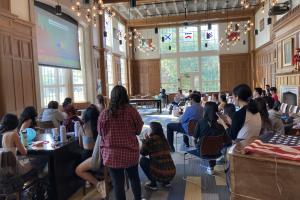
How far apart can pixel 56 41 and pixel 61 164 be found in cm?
642

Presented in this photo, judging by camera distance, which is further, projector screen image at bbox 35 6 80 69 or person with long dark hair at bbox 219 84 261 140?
projector screen image at bbox 35 6 80 69

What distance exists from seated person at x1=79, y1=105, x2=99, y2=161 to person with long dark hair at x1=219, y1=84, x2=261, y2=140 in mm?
1668

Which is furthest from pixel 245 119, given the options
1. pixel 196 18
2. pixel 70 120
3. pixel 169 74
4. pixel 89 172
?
pixel 169 74

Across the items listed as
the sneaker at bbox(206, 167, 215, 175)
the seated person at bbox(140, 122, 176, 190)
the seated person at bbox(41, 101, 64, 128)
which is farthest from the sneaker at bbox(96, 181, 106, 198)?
the seated person at bbox(41, 101, 64, 128)

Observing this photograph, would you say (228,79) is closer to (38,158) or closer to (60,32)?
(60,32)

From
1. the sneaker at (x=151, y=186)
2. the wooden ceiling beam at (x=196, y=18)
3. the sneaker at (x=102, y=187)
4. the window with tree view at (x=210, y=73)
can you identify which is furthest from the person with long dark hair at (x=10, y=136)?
the window with tree view at (x=210, y=73)

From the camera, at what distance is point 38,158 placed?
346cm

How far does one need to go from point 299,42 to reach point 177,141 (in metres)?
4.61

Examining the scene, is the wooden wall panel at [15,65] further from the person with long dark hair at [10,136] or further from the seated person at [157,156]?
the seated person at [157,156]

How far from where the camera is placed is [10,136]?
3.09 meters

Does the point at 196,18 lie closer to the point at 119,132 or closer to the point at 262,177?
the point at 119,132

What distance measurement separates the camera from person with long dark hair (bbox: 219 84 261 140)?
305cm

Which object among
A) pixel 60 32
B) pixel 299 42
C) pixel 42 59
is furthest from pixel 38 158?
pixel 299 42

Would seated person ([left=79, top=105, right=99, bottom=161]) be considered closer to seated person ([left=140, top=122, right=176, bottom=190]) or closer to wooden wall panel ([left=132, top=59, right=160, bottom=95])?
seated person ([left=140, top=122, right=176, bottom=190])
